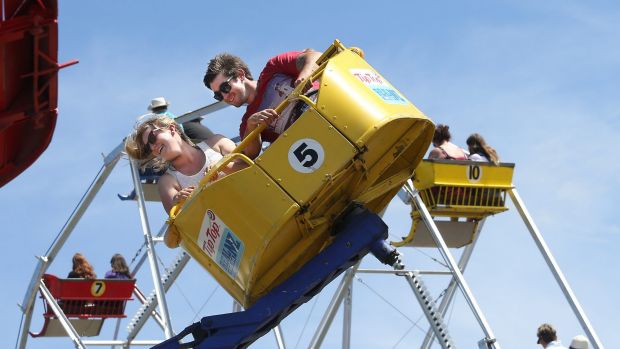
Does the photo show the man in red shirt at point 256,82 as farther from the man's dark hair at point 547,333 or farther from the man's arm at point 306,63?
the man's dark hair at point 547,333

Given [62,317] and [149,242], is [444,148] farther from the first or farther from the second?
[62,317]

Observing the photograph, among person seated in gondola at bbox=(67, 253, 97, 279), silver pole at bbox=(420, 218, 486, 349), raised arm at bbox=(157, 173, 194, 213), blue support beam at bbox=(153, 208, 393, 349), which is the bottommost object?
blue support beam at bbox=(153, 208, 393, 349)

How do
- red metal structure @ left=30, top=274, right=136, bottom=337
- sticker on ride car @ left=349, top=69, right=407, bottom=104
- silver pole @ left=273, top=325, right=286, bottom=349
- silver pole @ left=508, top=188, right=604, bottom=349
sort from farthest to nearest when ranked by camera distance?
1. red metal structure @ left=30, top=274, right=136, bottom=337
2. silver pole @ left=273, top=325, right=286, bottom=349
3. silver pole @ left=508, top=188, right=604, bottom=349
4. sticker on ride car @ left=349, top=69, right=407, bottom=104

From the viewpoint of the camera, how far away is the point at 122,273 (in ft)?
65.8

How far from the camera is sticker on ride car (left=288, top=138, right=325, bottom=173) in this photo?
10.3m

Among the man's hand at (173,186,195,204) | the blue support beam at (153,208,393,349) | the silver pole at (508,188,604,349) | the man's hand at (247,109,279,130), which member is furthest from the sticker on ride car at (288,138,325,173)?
the silver pole at (508,188,604,349)

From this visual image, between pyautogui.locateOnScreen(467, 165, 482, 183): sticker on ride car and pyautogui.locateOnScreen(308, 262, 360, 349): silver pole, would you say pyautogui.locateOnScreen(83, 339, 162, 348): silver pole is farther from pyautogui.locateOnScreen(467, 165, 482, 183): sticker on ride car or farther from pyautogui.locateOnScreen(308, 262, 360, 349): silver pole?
pyautogui.locateOnScreen(467, 165, 482, 183): sticker on ride car

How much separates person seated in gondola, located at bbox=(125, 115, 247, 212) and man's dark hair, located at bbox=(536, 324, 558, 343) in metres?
3.30

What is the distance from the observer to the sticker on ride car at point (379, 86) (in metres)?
10.6

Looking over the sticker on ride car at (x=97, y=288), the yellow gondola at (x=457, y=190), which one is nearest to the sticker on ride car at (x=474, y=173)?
the yellow gondola at (x=457, y=190)

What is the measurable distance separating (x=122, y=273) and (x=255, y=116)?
381 inches

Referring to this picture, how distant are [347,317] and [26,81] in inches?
299

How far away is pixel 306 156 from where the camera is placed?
1033cm

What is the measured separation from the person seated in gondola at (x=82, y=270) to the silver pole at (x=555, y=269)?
20.8ft
